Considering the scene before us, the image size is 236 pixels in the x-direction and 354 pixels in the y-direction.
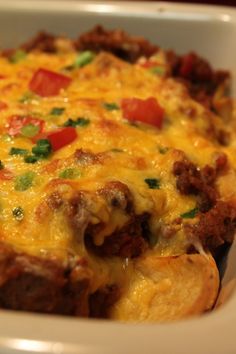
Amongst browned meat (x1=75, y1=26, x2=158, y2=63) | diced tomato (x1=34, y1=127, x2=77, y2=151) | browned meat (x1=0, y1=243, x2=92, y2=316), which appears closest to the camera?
browned meat (x1=0, y1=243, x2=92, y2=316)

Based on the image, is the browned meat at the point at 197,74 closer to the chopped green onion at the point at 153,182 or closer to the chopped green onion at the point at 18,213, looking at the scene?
the chopped green onion at the point at 153,182

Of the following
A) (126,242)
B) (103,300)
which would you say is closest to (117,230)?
(126,242)

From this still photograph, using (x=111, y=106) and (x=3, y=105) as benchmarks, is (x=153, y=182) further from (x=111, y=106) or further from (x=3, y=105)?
(x=3, y=105)

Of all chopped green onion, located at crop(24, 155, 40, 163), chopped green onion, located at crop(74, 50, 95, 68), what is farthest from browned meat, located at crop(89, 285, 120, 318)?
chopped green onion, located at crop(74, 50, 95, 68)

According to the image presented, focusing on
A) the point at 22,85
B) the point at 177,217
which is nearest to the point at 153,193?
the point at 177,217

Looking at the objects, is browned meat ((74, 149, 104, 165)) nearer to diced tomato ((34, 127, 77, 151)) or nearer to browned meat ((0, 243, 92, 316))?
diced tomato ((34, 127, 77, 151))

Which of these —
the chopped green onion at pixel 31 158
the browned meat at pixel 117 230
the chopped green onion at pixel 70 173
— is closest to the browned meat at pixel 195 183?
the browned meat at pixel 117 230
